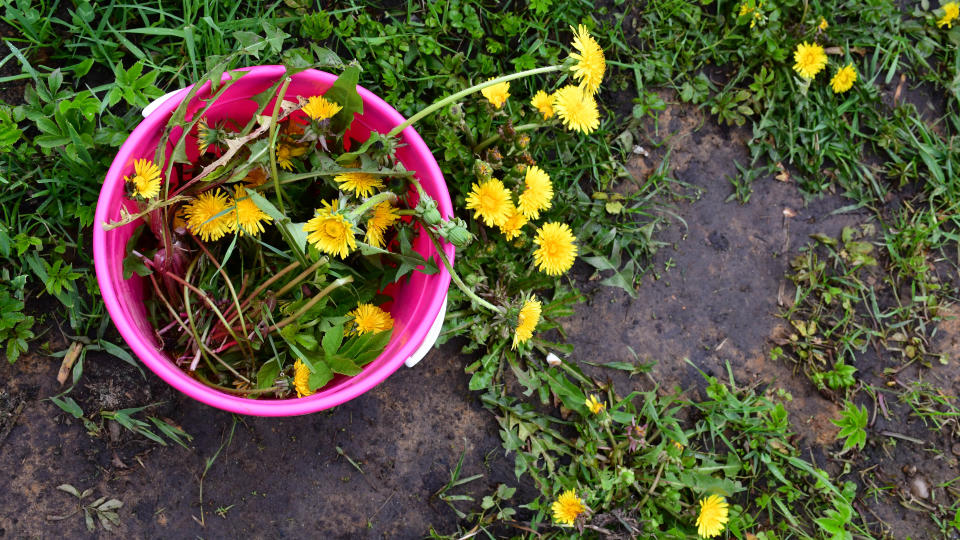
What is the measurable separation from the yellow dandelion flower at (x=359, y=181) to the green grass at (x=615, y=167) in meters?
0.33

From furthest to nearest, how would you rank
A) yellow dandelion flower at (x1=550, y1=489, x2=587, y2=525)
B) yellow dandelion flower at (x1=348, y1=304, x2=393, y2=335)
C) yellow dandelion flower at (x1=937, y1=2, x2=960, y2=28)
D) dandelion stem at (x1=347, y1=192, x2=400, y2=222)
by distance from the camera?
yellow dandelion flower at (x1=937, y1=2, x2=960, y2=28) → yellow dandelion flower at (x1=550, y1=489, x2=587, y2=525) → yellow dandelion flower at (x1=348, y1=304, x2=393, y2=335) → dandelion stem at (x1=347, y1=192, x2=400, y2=222)

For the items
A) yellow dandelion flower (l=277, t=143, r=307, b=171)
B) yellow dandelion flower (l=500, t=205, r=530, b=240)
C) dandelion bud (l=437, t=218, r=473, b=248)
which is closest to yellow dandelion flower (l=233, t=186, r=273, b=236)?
yellow dandelion flower (l=277, t=143, r=307, b=171)

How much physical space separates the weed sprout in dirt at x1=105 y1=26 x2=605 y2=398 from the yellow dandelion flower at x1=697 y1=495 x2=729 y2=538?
82 cm

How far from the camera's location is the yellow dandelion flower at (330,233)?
1405 mm

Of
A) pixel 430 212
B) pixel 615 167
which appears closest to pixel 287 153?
pixel 430 212

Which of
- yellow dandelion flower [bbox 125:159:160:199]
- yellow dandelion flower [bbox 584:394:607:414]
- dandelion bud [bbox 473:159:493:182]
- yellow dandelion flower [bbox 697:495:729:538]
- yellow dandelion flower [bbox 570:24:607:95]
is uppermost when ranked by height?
yellow dandelion flower [bbox 570:24:607:95]

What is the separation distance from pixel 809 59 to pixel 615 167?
0.73 metres

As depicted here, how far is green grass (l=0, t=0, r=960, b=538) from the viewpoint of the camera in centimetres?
184

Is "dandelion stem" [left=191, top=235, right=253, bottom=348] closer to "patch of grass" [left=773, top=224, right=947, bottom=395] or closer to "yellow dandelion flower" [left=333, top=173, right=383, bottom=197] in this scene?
"yellow dandelion flower" [left=333, top=173, right=383, bottom=197]

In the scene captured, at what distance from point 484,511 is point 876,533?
4.24 ft

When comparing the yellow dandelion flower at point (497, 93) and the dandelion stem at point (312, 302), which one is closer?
the dandelion stem at point (312, 302)

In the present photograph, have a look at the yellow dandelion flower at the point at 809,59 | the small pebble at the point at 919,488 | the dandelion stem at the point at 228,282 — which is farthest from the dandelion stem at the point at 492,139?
the small pebble at the point at 919,488

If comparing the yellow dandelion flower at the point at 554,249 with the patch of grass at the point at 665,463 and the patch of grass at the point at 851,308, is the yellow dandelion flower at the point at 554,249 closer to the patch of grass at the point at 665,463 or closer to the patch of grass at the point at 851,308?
the patch of grass at the point at 665,463

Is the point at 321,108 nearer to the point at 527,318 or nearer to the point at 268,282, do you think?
the point at 268,282
